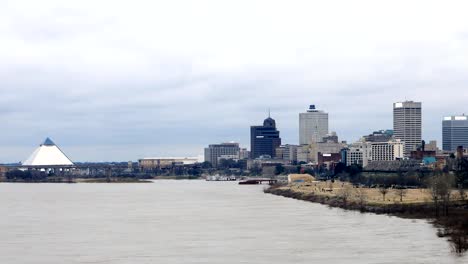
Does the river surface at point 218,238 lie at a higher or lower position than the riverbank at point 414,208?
lower

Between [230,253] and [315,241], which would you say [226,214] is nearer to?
[315,241]

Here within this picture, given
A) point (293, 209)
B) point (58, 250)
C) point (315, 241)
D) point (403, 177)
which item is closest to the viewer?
point (58, 250)

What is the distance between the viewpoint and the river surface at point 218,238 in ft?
143

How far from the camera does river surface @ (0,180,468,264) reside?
43656 millimetres

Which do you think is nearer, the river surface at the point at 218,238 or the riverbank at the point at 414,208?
the river surface at the point at 218,238

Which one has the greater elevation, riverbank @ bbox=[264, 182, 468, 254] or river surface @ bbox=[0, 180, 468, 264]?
riverbank @ bbox=[264, 182, 468, 254]

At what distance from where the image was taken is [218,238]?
5319 centimetres

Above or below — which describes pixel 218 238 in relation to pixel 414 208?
below

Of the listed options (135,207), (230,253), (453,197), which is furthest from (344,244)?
(135,207)

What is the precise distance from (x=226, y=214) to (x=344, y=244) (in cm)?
2701

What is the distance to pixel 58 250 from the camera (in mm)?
47281

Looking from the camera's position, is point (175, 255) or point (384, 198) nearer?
point (175, 255)

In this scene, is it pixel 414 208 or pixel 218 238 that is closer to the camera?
pixel 218 238

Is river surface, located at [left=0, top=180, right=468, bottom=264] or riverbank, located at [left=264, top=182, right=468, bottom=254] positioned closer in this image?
river surface, located at [left=0, top=180, right=468, bottom=264]
